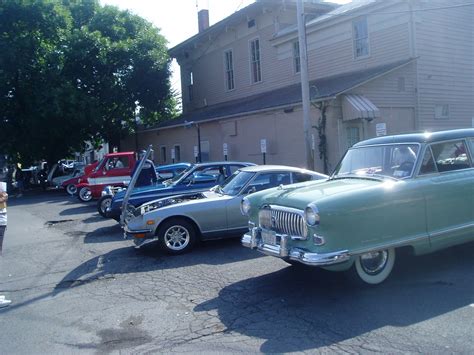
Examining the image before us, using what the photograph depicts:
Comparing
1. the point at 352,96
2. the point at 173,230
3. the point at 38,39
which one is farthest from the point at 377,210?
the point at 38,39

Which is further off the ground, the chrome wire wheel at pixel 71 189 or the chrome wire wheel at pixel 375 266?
the chrome wire wheel at pixel 71 189

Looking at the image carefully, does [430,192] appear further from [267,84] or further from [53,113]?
[53,113]

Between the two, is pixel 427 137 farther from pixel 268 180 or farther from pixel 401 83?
pixel 401 83

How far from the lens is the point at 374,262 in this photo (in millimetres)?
5773

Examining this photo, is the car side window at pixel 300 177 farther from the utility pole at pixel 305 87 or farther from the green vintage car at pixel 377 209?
the utility pole at pixel 305 87

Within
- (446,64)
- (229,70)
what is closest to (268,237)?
(446,64)

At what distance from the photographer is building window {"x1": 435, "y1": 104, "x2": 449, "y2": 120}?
17953mm

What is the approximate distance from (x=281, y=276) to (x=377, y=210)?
1.79m

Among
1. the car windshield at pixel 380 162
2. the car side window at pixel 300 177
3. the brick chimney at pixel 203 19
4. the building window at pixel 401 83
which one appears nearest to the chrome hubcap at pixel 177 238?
the car side window at pixel 300 177

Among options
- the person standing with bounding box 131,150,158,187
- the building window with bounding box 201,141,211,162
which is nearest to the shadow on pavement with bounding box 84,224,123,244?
the person standing with bounding box 131,150,158,187

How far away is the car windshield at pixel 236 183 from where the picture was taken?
28.4ft

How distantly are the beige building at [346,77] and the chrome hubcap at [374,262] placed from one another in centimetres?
696

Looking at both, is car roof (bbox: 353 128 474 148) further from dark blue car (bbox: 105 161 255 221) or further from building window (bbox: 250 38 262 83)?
building window (bbox: 250 38 262 83)

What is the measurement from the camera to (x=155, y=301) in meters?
5.86
